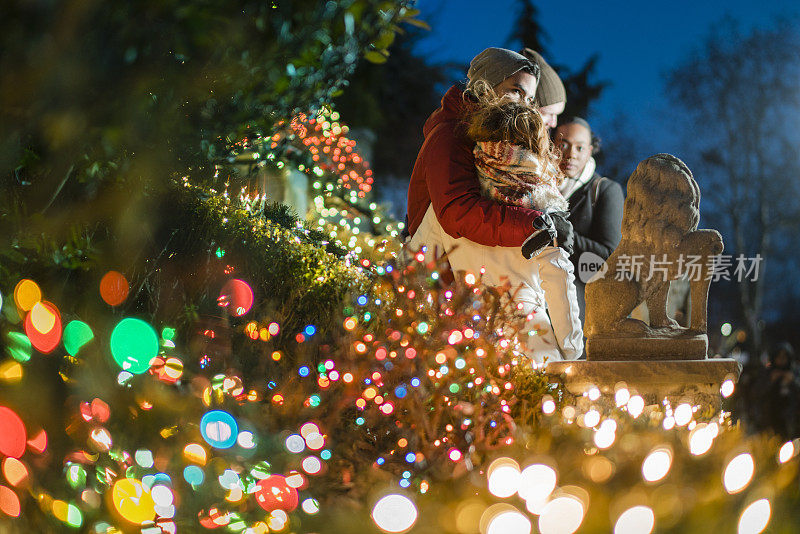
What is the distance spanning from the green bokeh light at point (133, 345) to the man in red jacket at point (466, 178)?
5.65 feet

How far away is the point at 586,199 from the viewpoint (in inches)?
225

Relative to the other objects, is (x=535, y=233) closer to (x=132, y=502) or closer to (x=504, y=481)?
(x=504, y=481)

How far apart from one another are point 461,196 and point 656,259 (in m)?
1.10

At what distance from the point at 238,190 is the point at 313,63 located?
3545 millimetres

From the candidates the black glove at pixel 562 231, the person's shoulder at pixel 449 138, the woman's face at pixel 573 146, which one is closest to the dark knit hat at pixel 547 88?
the woman's face at pixel 573 146

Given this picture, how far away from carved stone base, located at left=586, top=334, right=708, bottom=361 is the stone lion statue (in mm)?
37

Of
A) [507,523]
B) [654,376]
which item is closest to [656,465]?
[507,523]

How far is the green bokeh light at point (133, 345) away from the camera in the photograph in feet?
9.68

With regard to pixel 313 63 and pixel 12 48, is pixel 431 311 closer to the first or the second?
pixel 313 63

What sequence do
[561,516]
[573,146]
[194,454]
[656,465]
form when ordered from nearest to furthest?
[561,516] → [656,465] → [194,454] → [573,146]

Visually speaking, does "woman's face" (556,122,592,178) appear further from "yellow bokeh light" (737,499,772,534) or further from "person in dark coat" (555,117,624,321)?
"yellow bokeh light" (737,499,772,534)

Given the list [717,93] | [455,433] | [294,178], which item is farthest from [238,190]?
[717,93]

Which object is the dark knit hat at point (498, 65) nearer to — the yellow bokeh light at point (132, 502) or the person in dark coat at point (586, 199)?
the person in dark coat at point (586, 199)

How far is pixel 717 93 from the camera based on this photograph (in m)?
14.7
